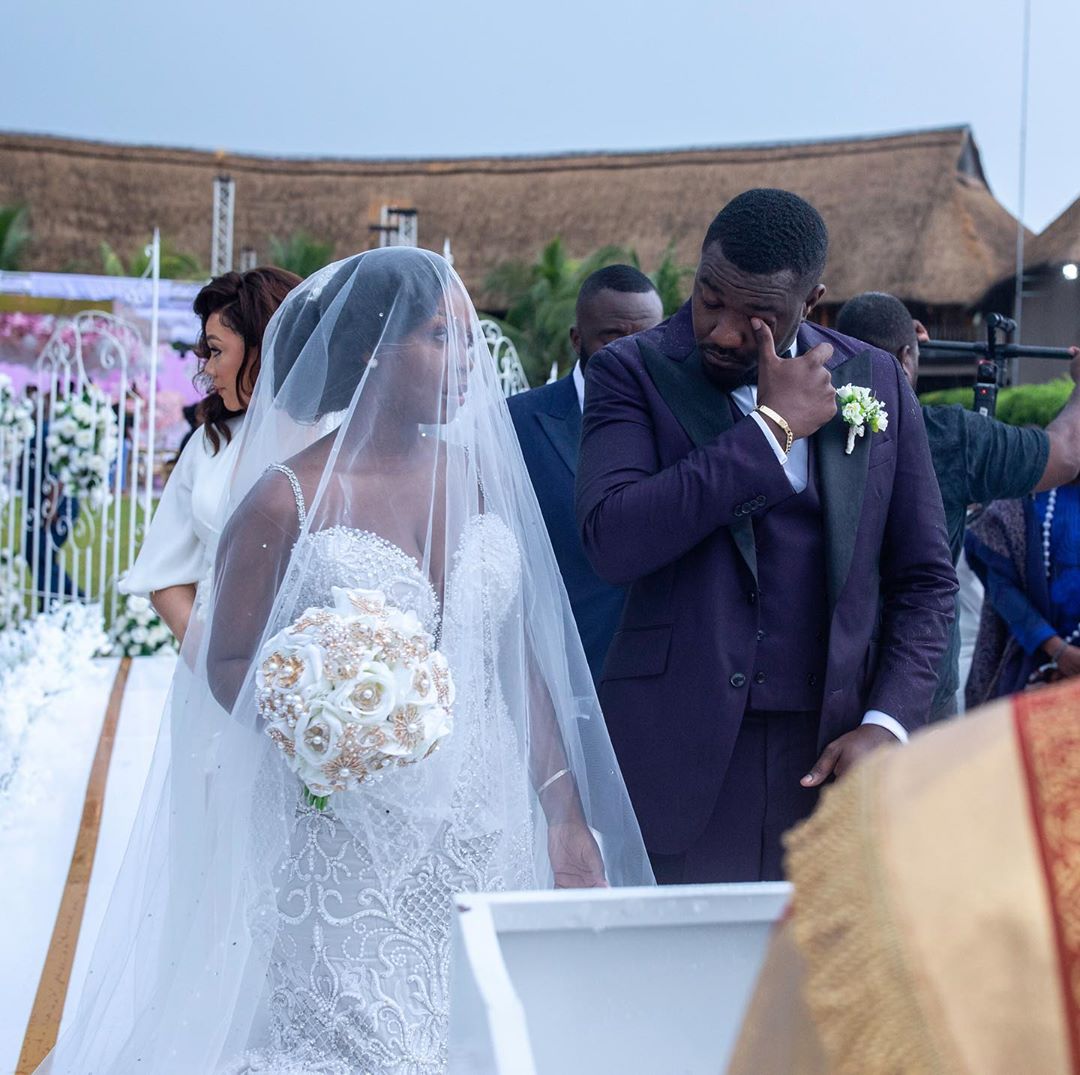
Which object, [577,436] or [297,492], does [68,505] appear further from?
[297,492]

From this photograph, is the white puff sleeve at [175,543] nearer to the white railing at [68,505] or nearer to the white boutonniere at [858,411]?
the white boutonniere at [858,411]

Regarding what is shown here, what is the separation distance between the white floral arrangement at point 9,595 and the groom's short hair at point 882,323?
6673 millimetres

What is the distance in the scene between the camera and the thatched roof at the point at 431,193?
37.4m

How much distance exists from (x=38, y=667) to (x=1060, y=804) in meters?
6.70

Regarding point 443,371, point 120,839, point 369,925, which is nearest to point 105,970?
point 369,925

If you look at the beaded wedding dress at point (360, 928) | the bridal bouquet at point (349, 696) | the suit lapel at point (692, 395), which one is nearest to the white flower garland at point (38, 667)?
the beaded wedding dress at point (360, 928)

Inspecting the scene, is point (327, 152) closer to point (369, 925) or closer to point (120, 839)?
point (120, 839)

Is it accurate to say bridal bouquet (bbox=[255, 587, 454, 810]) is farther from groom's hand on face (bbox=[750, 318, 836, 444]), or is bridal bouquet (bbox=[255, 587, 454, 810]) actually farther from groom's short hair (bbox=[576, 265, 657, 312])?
groom's short hair (bbox=[576, 265, 657, 312])

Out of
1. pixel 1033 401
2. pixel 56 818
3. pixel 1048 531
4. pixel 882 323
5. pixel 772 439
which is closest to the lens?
pixel 772 439

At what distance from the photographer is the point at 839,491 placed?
8.16 ft

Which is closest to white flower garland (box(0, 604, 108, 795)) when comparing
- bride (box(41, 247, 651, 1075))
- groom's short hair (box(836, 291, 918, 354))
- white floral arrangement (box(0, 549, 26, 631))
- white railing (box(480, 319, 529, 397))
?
white floral arrangement (box(0, 549, 26, 631))

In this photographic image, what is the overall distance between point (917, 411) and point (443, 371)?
93 centimetres

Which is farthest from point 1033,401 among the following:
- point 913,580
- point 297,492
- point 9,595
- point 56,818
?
point 297,492

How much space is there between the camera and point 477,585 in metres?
2.80
